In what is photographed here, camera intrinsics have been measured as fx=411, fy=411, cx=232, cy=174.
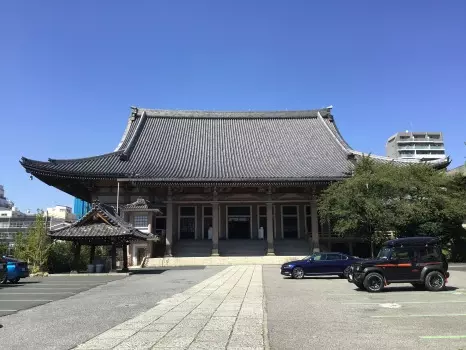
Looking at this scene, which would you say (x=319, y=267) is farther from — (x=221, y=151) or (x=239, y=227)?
(x=221, y=151)

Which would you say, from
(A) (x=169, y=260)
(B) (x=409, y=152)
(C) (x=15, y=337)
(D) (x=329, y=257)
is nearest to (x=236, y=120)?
(A) (x=169, y=260)

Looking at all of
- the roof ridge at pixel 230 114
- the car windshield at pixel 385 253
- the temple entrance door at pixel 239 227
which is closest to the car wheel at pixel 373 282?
the car windshield at pixel 385 253

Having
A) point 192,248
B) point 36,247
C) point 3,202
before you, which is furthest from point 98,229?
point 3,202

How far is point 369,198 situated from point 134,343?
2085cm

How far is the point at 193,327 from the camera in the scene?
25.6 ft

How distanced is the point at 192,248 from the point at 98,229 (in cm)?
1133

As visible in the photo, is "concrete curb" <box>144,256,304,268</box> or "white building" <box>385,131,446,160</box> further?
"white building" <box>385,131,446,160</box>

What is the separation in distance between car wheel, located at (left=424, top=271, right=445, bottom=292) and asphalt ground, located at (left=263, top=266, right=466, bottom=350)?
0.38m

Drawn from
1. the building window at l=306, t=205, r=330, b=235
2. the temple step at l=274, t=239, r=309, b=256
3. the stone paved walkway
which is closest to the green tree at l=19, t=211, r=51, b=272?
the stone paved walkway

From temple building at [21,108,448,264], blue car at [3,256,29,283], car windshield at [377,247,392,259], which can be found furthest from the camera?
temple building at [21,108,448,264]

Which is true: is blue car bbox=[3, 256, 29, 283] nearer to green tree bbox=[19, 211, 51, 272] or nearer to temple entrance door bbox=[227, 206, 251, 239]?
green tree bbox=[19, 211, 51, 272]

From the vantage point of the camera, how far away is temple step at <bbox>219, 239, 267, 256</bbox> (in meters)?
32.6

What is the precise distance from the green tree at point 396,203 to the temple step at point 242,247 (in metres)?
7.46

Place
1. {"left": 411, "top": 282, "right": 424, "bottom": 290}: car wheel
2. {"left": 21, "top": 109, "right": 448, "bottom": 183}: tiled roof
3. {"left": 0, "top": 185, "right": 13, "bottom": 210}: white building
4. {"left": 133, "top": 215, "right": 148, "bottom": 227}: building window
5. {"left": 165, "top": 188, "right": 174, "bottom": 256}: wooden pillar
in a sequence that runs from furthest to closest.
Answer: {"left": 0, "top": 185, "right": 13, "bottom": 210}: white building, {"left": 165, "top": 188, "right": 174, "bottom": 256}: wooden pillar, {"left": 21, "top": 109, "right": 448, "bottom": 183}: tiled roof, {"left": 133, "top": 215, "right": 148, "bottom": 227}: building window, {"left": 411, "top": 282, "right": 424, "bottom": 290}: car wheel
